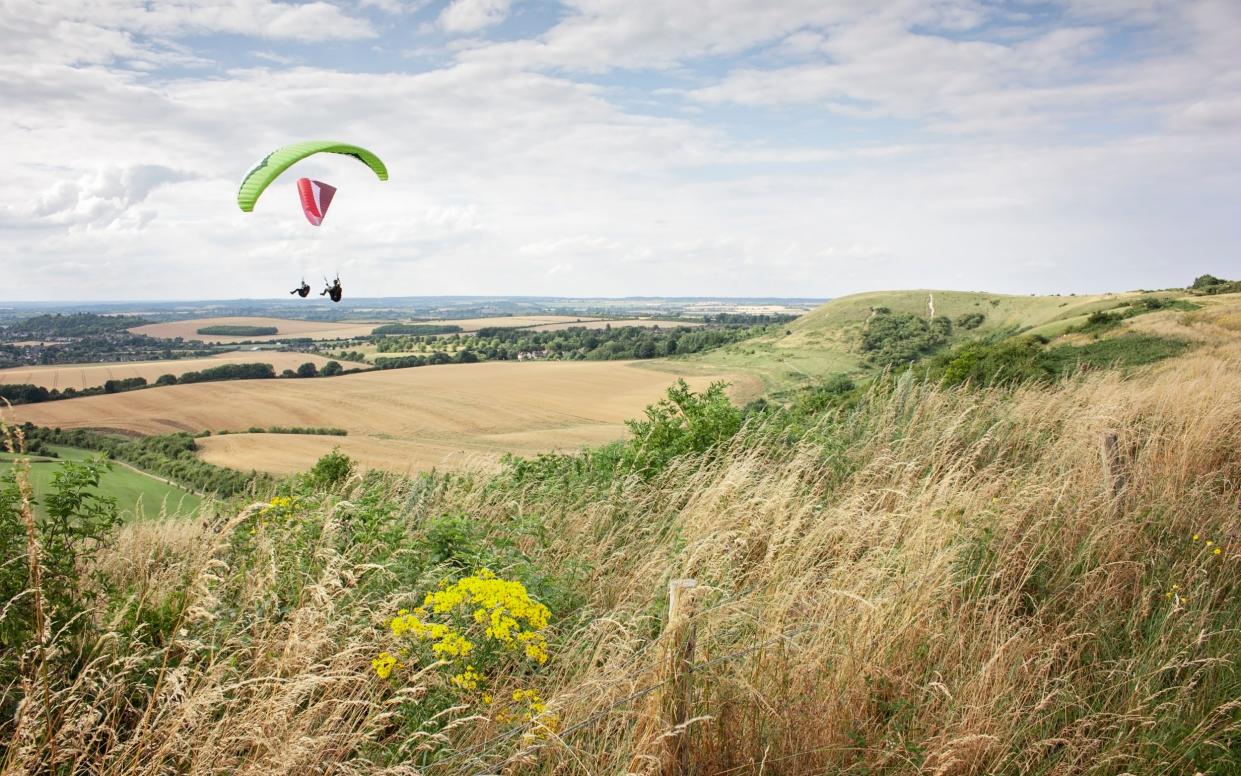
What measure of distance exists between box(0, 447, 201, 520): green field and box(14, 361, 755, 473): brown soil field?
35.3ft

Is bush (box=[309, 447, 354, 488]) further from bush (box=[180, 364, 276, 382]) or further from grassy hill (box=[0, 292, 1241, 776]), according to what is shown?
bush (box=[180, 364, 276, 382])

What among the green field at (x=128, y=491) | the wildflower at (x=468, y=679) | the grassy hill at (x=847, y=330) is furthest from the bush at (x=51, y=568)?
the grassy hill at (x=847, y=330)

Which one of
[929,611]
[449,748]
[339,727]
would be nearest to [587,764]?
[449,748]

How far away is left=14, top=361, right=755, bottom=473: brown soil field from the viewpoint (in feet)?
104

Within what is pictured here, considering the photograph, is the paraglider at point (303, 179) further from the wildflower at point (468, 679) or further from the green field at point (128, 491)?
the wildflower at point (468, 679)

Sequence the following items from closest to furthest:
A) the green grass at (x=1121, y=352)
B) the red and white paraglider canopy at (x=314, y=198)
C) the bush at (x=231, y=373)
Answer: the red and white paraglider canopy at (x=314, y=198)
the green grass at (x=1121, y=352)
the bush at (x=231, y=373)

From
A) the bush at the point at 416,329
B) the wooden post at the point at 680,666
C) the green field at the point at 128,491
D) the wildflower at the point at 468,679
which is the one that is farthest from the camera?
the bush at the point at 416,329

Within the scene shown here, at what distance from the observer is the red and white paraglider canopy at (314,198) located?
962cm

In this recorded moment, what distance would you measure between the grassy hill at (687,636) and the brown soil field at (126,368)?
1939 inches

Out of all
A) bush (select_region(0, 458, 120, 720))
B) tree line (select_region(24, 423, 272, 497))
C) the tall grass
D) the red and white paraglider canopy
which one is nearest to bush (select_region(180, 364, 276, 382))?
tree line (select_region(24, 423, 272, 497))

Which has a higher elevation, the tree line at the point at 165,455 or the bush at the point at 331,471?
the bush at the point at 331,471

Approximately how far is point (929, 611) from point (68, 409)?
147 ft

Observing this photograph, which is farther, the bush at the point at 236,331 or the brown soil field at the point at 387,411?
the bush at the point at 236,331

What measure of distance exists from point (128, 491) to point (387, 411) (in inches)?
1131
